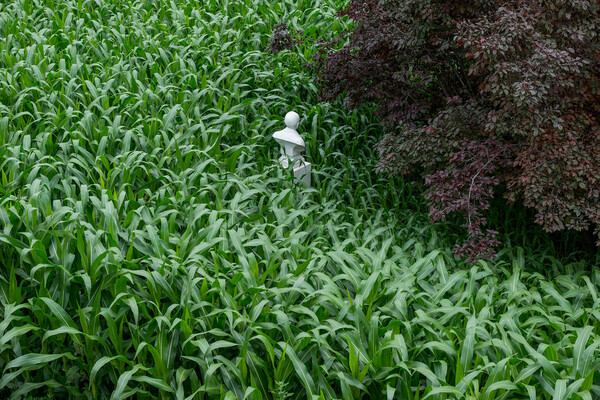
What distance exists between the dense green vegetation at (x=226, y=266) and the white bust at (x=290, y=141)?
0.68 ft

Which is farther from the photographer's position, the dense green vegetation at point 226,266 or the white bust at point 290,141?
the white bust at point 290,141

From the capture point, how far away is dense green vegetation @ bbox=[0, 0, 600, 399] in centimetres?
326

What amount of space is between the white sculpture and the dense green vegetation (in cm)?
13

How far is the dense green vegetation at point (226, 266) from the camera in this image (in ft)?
10.7

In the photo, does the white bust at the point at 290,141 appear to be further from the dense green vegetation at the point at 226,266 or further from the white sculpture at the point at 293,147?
the dense green vegetation at the point at 226,266

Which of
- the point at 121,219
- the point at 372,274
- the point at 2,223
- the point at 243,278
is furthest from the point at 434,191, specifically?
the point at 2,223

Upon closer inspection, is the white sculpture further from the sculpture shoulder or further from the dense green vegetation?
the dense green vegetation

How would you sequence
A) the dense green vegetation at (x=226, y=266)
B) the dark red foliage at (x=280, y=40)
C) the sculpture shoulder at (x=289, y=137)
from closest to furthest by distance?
the dense green vegetation at (x=226, y=266) → the sculpture shoulder at (x=289, y=137) → the dark red foliage at (x=280, y=40)

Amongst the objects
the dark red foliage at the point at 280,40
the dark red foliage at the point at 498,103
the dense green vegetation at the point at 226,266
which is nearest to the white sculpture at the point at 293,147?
the dense green vegetation at the point at 226,266

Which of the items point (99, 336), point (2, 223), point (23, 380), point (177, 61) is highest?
point (177, 61)

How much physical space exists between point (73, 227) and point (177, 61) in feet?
10.2

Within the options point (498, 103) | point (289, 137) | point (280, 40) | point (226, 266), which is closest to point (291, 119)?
point (289, 137)

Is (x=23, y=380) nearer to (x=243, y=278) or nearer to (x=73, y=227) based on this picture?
(x=73, y=227)

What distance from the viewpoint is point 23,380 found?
11.4ft
